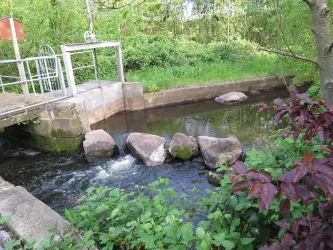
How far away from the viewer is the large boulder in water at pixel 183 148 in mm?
5762

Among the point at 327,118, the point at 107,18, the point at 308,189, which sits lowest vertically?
the point at 308,189

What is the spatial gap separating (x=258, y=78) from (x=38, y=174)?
8.60 m

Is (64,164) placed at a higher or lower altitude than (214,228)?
lower

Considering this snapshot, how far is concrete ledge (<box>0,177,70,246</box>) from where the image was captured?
2416 millimetres

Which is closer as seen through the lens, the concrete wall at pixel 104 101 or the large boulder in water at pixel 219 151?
the large boulder in water at pixel 219 151

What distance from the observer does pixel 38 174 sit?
5492mm

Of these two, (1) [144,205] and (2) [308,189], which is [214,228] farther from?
(2) [308,189]

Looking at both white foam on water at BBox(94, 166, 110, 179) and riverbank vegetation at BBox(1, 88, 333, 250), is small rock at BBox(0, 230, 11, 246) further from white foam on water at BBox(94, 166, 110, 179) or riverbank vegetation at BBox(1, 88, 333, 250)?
white foam on water at BBox(94, 166, 110, 179)

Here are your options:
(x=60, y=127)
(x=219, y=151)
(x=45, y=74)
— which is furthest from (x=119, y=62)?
(x=219, y=151)

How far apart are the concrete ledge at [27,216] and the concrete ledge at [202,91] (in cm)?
659

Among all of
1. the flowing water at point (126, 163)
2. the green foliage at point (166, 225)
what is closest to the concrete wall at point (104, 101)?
the flowing water at point (126, 163)

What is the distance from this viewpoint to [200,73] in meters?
11.0

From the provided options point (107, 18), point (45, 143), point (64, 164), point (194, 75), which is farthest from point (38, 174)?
point (107, 18)

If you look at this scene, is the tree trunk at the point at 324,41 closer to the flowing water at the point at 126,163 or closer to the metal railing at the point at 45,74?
the flowing water at the point at 126,163
